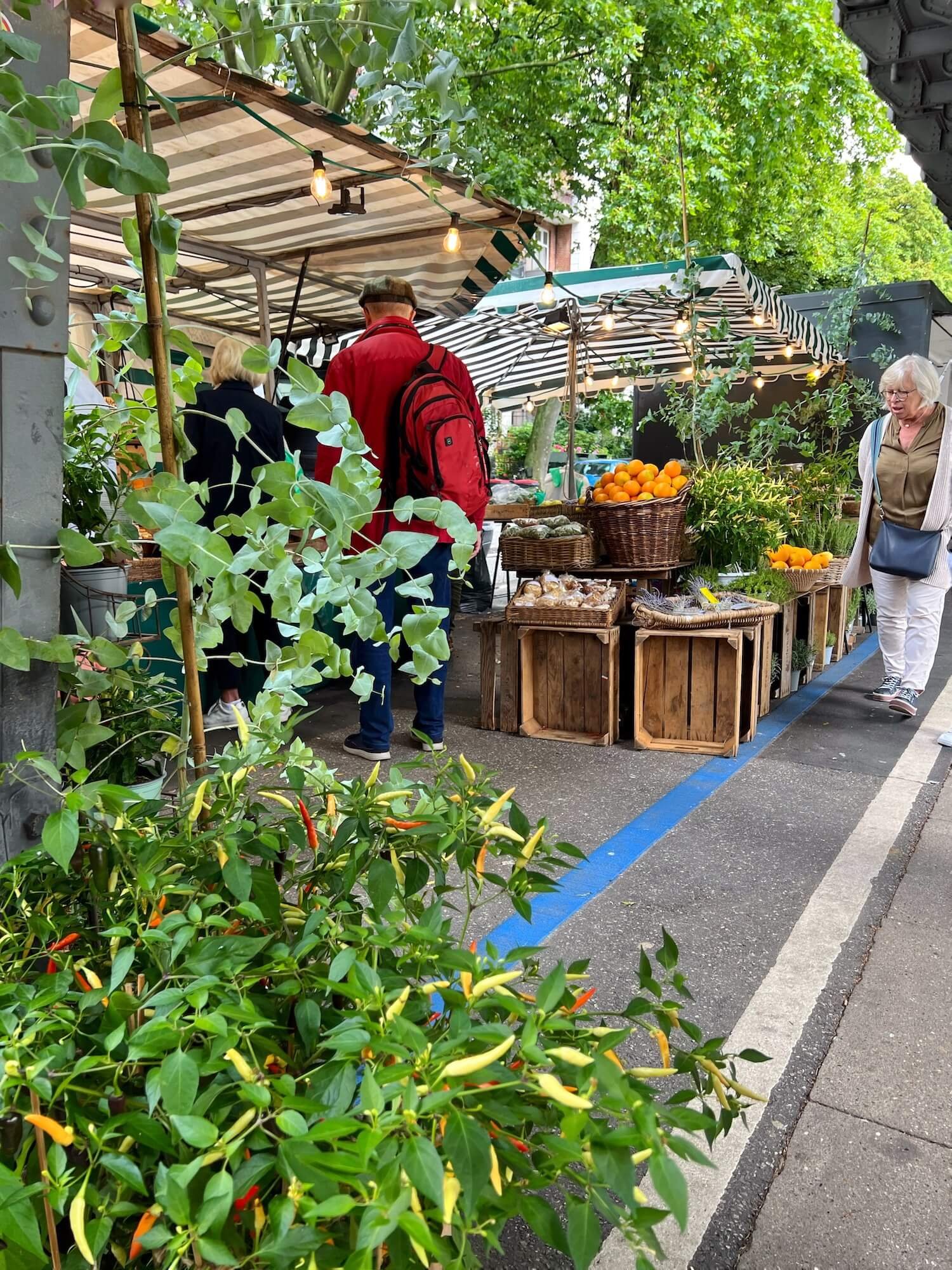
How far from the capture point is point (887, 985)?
109 inches

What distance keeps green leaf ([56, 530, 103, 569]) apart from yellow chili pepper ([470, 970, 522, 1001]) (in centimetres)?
71

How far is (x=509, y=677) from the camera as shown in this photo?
5.37 metres

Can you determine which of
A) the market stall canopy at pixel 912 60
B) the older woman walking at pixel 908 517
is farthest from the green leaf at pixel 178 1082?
the market stall canopy at pixel 912 60

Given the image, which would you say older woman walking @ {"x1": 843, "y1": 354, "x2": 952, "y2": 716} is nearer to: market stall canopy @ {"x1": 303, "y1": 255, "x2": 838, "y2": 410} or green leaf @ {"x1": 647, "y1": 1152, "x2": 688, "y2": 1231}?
market stall canopy @ {"x1": 303, "y1": 255, "x2": 838, "y2": 410}

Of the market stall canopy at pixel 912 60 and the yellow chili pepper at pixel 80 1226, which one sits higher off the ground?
the market stall canopy at pixel 912 60

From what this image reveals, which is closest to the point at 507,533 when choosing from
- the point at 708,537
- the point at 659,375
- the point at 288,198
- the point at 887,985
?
the point at 708,537

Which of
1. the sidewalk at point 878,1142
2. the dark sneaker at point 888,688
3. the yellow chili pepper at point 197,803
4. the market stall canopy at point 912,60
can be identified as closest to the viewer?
the yellow chili pepper at point 197,803

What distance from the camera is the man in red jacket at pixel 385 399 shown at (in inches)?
181

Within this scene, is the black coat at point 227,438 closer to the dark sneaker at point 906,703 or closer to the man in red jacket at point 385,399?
the man in red jacket at point 385,399

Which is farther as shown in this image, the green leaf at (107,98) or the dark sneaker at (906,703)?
the dark sneaker at (906,703)

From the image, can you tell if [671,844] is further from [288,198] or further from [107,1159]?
[288,198]

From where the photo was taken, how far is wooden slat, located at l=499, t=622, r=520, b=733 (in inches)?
211

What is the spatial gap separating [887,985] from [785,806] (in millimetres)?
1545

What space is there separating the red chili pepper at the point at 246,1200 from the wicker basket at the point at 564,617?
4327 millimetres
